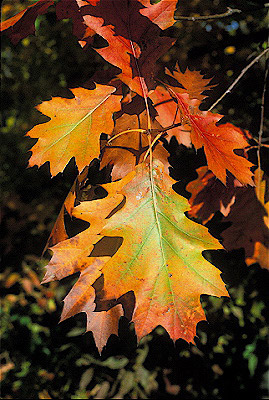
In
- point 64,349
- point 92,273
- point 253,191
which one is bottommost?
point 64,349

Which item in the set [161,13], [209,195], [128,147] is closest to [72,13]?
[161,13]

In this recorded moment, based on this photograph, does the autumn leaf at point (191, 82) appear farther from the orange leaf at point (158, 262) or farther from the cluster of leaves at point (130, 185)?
the orange leaf at point (158, 262)

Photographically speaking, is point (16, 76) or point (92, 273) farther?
point (16, 76)

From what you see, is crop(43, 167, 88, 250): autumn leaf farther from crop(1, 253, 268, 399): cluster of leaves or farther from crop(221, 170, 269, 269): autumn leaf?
crop(1, 253, 268, 399): cluster of leaves

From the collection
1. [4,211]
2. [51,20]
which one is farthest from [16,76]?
[51,20]

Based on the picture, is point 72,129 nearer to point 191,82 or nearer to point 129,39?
point 129,39

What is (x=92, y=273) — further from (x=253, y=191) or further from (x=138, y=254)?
(x=253, y=191)

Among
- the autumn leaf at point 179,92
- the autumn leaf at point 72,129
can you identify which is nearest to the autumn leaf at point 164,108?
the autumn leaf at point 179,92

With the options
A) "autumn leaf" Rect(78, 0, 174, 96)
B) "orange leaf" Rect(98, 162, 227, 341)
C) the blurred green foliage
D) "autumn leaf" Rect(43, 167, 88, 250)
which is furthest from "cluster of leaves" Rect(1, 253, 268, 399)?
"autumn leaf" Rect(78, 0, 174, 96)
